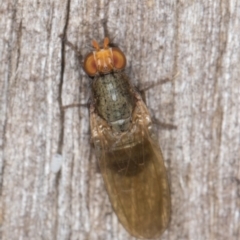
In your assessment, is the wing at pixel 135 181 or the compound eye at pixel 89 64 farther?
the wing at pixel 135 181

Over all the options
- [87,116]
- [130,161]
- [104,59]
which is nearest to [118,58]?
[104,59]

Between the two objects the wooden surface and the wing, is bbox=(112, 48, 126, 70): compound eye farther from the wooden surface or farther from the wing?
the wing

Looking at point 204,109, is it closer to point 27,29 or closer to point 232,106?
point 232,106

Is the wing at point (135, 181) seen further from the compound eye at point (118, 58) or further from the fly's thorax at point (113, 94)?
the compound eye at point (118, 58)

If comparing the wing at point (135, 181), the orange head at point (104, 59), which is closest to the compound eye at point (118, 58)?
the orange head at point (104, 59)

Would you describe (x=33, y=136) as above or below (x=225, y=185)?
above

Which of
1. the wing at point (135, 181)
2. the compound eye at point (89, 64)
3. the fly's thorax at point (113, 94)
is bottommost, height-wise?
the wing at point (135, 181)

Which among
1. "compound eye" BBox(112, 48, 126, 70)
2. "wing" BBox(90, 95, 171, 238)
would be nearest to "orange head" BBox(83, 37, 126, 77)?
"compound eye" BBox(112, 48, 126, 70)

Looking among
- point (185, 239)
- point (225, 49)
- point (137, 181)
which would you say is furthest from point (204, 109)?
point (185, 239)
